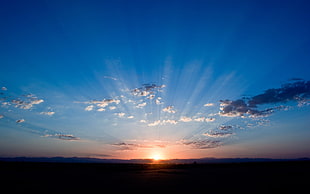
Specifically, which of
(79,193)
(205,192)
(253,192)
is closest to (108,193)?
(79,193)

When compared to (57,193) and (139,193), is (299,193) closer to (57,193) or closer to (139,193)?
(139,193)

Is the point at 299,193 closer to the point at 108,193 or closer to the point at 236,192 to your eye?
the point at 236,192

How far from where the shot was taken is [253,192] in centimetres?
1442

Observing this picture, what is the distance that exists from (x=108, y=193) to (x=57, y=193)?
11.6 feet

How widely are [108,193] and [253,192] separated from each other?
1042 cm

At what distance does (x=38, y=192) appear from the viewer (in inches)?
561

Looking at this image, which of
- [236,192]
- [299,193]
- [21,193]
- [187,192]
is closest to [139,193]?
[187,192]

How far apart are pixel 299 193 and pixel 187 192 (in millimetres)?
7725

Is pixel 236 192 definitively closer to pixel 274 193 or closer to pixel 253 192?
pixel 253 192

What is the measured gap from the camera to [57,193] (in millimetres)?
13891

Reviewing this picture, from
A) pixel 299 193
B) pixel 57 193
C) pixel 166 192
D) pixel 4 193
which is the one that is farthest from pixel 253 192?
pixel 4 193

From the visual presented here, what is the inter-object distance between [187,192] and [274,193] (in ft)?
19.9

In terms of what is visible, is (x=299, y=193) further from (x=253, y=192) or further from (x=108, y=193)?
(x=108, y=193)

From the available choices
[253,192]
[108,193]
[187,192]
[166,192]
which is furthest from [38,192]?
[253,192]
